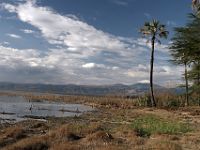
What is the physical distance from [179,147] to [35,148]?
635 centimetres

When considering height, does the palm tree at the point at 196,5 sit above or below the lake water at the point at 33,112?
above

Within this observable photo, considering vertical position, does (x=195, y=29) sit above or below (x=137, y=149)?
above

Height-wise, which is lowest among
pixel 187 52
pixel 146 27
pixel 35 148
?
pixel 35 148

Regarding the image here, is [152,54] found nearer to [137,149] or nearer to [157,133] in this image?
[157,133]

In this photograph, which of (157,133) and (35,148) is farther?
(157,133)

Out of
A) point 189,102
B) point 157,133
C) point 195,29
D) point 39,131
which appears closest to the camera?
point 157,133

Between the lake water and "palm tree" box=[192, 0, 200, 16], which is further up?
"palm tree" box=[192, 0, 200, 16]

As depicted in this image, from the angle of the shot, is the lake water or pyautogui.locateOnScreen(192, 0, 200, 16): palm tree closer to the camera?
pyautogui.locateOnScreen(192, 0, 200, 16): palm tree

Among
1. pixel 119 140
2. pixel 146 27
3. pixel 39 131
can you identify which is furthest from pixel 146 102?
pixel 119 140

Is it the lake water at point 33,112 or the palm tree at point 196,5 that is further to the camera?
the lake water at point 33,112

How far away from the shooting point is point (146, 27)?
6144cm

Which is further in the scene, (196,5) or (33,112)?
(33,112)

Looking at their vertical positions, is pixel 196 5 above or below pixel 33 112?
above

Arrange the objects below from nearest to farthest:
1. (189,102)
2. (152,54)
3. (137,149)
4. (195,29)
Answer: (137,149)
(195,29)
(152,54)
(189,102)
